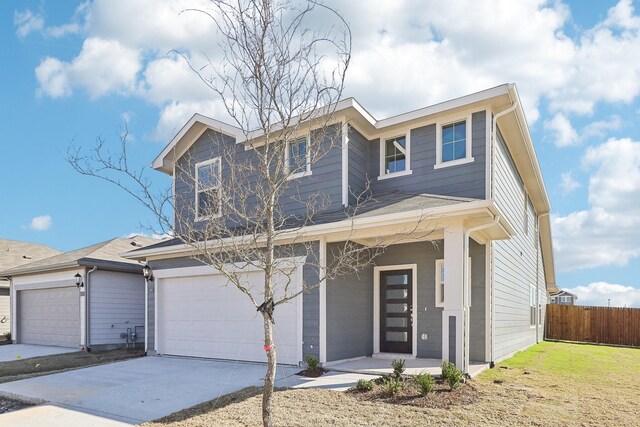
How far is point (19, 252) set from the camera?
2164 cm

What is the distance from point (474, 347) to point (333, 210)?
416cm

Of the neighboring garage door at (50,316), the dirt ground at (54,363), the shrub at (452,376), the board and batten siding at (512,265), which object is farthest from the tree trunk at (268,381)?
the neighboring garage door at (50,316)

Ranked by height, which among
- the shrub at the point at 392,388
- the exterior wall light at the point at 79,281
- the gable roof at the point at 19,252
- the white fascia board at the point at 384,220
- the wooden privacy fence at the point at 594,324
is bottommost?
the wooden privacy fence at the point at 594,324

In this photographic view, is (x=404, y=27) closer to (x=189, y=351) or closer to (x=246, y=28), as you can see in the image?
(x=246, y=28)

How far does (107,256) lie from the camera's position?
15.5 meters

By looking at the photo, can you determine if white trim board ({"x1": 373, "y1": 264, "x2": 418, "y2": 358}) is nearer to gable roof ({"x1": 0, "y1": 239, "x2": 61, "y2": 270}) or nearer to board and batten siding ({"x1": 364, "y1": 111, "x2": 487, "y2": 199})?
board and batten siding ({"x1": 364, "y1": 111, "x2": 487, "y2": 199})

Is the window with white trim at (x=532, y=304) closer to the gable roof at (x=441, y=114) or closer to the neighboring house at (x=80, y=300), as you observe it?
the gable roof at (x=441, y=114)

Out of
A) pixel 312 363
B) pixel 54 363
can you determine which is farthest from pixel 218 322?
pixel 54 363

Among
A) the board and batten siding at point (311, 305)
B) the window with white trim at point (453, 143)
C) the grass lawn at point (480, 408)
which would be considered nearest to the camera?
the grass lawn at point (480, 408)

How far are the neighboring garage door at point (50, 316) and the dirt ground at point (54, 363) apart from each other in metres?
1.64

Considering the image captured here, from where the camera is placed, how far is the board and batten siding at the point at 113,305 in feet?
46.0

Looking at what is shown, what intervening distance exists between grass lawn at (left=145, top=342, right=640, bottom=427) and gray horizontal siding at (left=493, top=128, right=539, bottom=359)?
2421mm

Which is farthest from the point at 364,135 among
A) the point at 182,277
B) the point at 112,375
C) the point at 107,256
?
the point at 107,256

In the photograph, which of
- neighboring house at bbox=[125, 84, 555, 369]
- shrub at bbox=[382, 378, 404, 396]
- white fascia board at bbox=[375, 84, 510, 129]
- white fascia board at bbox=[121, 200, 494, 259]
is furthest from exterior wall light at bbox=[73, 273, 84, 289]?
shrub at bbox=[382, 378, 404, 396]
